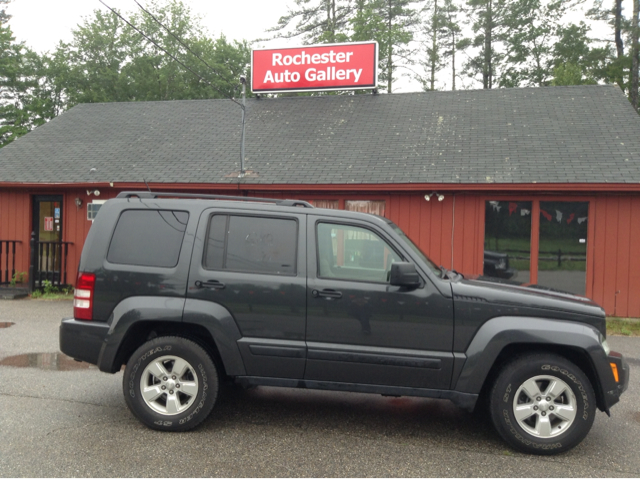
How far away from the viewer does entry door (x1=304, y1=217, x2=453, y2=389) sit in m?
4.16

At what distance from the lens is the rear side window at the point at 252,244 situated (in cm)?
439

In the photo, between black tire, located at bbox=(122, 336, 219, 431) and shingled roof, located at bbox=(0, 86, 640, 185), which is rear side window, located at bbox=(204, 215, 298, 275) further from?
shingled roof, located at bbox=(0, 86, 640, 185)

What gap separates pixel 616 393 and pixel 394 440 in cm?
173

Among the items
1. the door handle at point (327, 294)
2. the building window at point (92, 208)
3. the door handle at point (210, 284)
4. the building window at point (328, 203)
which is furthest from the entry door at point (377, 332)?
the building window at point (92, 208)

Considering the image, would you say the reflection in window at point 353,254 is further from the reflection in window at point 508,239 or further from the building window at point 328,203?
the building window at point 328,203

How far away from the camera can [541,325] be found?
409 centimetres

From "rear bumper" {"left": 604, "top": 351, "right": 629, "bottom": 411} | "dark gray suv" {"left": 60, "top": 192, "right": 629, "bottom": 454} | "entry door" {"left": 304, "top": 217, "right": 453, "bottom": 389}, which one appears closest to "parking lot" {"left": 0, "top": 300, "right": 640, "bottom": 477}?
"dark gray suv" {"left": 60, "top": 192, "right": 629, "bottom": 454}

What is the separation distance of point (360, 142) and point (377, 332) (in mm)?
9632

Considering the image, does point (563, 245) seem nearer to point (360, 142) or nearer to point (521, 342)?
point (360, 142)

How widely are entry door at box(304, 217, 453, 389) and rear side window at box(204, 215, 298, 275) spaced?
0.28 m

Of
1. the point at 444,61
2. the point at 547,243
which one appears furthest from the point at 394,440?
the point at 444,61

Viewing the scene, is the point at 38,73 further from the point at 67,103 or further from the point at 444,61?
the point at 444,61

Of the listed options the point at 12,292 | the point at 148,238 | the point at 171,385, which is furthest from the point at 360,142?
the point at 171,385

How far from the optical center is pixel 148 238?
4.52 meters
